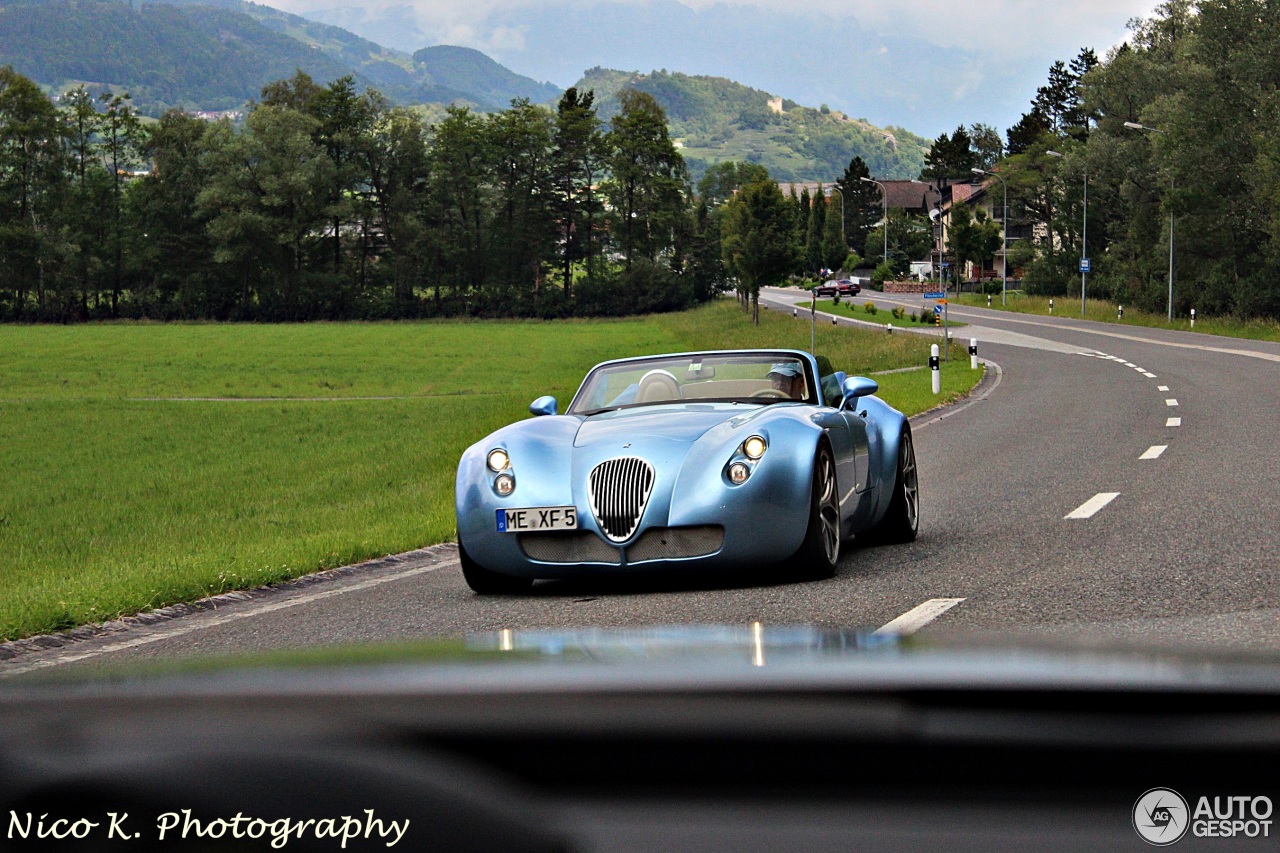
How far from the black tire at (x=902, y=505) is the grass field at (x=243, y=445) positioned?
12.1 feet

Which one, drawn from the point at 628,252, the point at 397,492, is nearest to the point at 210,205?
the point at 628,252

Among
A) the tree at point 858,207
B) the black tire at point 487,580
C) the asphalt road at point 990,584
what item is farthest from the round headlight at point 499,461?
the tree at point 858,207

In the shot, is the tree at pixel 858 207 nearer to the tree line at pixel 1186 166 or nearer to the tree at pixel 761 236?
the tree line at pixel 1186 166

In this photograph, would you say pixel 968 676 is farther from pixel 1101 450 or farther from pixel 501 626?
pixel 1101 450

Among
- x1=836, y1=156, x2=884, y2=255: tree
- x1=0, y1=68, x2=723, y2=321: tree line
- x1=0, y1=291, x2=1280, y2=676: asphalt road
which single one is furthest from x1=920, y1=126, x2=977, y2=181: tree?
x1=0, y1=291, x2=1280, y2=676: asphalt road

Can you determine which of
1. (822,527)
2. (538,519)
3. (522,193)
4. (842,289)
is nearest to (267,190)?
(522,193)

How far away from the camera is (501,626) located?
23.2 feet

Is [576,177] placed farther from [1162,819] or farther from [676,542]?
[1162,819]

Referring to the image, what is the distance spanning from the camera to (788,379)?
9383mm

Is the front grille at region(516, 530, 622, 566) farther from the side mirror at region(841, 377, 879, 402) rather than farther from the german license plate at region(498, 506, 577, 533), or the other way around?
the side mirror at region(841, 377, 879, 402)

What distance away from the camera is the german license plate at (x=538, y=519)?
7.69m

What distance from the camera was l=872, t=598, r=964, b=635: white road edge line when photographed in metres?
6.46

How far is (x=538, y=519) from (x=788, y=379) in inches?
91.2

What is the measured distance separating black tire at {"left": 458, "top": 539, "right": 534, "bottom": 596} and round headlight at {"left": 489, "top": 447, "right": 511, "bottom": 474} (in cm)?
51
